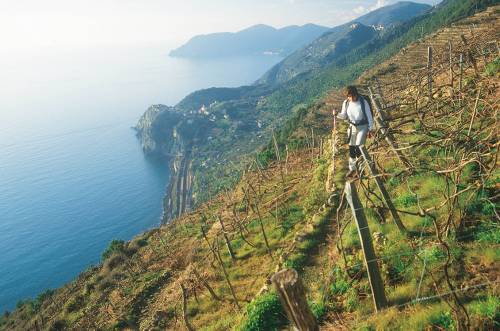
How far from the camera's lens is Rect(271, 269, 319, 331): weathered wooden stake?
4.03 metres

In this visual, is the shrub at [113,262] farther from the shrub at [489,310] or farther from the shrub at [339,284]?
the shrub at [489,310]

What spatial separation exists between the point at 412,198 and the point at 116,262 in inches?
1544

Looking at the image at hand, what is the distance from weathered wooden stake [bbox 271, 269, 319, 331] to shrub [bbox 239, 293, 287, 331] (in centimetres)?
499

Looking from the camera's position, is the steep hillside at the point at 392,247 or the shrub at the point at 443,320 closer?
the shrub at the point at 443,320

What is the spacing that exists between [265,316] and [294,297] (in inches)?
212

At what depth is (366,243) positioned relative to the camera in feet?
19.9

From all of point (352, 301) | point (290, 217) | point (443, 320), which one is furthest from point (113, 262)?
point (443, 320)

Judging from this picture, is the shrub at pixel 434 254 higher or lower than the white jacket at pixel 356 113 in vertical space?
lower

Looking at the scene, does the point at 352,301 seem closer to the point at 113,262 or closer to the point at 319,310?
the point at 319,310

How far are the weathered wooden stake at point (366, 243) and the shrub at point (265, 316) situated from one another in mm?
3224

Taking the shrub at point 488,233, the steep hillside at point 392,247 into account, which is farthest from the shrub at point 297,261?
the shrub at point 488,233

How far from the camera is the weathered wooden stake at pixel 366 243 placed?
595cm

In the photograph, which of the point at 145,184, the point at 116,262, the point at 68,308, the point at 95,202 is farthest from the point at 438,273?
the point at 145,184

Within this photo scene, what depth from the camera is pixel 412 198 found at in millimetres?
10391
